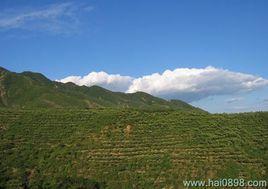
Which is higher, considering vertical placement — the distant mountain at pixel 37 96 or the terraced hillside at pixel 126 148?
the distant mountain at pixel 37 96

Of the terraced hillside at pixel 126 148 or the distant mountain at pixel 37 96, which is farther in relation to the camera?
the distant mountain at pixel 37 96

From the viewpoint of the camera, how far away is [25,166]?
144 ft

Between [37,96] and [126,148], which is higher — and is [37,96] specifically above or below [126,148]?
above

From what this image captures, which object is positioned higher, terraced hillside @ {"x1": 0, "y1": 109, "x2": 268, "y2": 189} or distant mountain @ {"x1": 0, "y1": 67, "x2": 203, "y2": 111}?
distant mountain @ {"x1": 0, "y1": 67, "x2": 203, "y2": 111}

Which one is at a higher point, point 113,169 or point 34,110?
point 34,110

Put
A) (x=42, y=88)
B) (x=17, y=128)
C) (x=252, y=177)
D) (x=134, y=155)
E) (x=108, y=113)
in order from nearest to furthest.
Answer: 1. (x=252, y=177)
2. (x=134, y=155)
3. (x=17, y=128)
4. (x=108, y=113)
5. (x=42, y=88)

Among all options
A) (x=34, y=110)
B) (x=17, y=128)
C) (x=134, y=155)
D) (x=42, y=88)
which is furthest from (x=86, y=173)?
(x=42, y=88)

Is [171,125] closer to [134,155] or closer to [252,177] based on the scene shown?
[134,155]

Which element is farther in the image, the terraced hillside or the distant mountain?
the distant mountain

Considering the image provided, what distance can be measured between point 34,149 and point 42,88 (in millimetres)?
103592

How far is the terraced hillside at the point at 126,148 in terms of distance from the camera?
42.7 meters

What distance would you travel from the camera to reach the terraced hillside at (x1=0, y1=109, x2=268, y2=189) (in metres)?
42.7

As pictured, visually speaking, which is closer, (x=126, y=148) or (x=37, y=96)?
(x=126, y=148)

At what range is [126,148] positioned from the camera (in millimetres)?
46844
